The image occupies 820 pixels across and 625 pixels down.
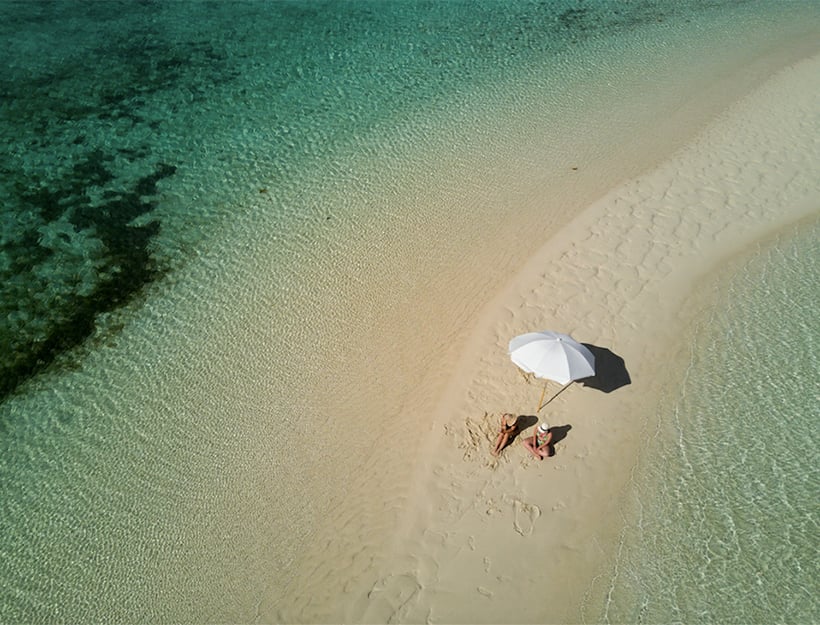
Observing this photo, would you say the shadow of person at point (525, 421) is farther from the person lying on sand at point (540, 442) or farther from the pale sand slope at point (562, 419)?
the person lying on sand at point (540, 442)

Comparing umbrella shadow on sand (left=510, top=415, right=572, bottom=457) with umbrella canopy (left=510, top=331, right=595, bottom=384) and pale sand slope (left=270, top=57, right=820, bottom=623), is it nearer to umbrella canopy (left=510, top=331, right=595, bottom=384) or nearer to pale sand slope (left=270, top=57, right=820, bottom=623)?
pale sand slope (left=270, top=57, right=820, bottom=623)

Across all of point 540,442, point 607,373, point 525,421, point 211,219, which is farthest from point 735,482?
point 211,219

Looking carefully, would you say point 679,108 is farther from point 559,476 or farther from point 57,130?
point 57,130

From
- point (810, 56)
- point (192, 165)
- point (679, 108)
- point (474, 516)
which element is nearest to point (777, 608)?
point (474, 516)

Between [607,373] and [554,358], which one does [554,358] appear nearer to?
[554,358]

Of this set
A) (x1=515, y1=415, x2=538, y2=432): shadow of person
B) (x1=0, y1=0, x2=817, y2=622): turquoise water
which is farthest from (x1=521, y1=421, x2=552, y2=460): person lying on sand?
(x1=0, y1=0, x2=817, y2=622): turquoise water

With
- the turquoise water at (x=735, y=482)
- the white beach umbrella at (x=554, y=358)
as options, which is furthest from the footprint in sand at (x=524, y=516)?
the white beach umbrella at (x=554, y=358)
